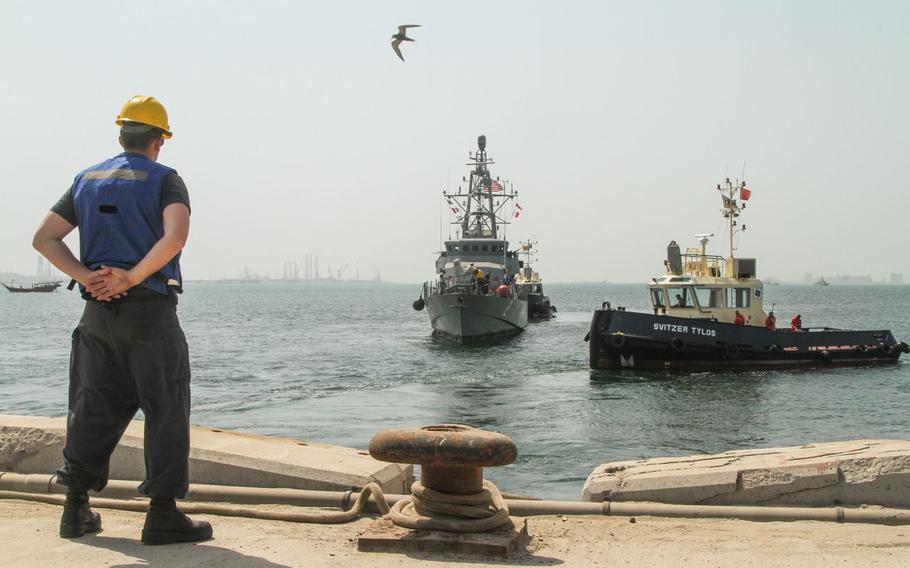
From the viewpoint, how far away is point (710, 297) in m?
26.6

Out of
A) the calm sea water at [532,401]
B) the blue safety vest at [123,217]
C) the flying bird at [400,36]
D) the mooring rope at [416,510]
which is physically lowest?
the calm sea water at [532,401]

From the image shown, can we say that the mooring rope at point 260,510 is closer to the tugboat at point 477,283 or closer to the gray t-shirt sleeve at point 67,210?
the gray t-shirt sleeve at point 67,210

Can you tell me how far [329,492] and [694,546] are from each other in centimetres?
194

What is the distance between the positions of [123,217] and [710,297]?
79.5ft

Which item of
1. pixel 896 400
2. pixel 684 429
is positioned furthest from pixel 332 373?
pixel 896 400

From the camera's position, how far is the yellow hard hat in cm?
420

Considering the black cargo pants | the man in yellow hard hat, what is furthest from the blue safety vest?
the black cargo pants

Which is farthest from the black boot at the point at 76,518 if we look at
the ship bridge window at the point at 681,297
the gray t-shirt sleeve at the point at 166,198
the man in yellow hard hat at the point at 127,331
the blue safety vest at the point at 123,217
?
the ship bridge window at the point at 681,297

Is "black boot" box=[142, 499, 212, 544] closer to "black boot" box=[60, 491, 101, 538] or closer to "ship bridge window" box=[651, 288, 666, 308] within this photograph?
"black boot" box=[60, 491, 101, 538]

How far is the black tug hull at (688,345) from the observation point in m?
25.3

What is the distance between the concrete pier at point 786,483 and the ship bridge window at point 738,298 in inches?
860

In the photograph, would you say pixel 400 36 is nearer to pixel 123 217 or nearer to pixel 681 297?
pixel 123 217

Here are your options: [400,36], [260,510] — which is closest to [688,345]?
[400,36]

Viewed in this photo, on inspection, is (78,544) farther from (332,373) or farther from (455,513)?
(332,373)
